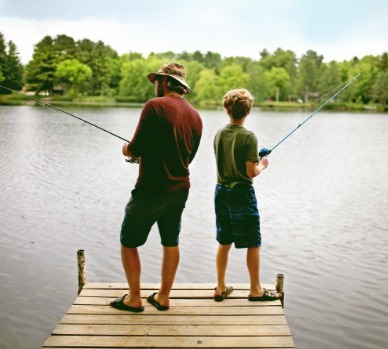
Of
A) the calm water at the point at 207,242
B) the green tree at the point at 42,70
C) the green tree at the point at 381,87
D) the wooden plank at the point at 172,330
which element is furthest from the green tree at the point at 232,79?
the wooden plank at the point at 172,330

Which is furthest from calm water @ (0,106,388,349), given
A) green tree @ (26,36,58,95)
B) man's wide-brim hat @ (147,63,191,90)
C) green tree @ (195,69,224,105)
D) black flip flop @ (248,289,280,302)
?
green tree @ (195,69,224,105)

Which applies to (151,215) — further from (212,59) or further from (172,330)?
(212,59)

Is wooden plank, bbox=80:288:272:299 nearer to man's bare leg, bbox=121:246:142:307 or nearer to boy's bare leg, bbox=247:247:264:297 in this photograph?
boy's bare leg, bbox=247:247:264:297

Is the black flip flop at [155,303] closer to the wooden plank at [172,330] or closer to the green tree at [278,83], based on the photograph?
the wooden plank at [172,330]

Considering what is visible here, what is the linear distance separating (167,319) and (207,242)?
5.28m

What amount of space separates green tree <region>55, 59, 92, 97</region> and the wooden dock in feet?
274

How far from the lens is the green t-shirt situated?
13.0 ft

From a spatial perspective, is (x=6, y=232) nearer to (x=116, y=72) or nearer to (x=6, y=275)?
(x=6, y=275)

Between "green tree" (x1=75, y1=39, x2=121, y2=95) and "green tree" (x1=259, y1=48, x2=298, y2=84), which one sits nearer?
"green tree" (x1=75, y1=39, x2=121, y2=95)

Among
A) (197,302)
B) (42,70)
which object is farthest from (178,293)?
(42,70)

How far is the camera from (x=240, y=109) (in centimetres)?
401

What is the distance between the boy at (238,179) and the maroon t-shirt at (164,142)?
15.4 inches

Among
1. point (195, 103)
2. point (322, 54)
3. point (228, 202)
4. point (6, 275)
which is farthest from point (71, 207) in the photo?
point (322, 54)

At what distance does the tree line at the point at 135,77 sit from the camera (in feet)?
277
